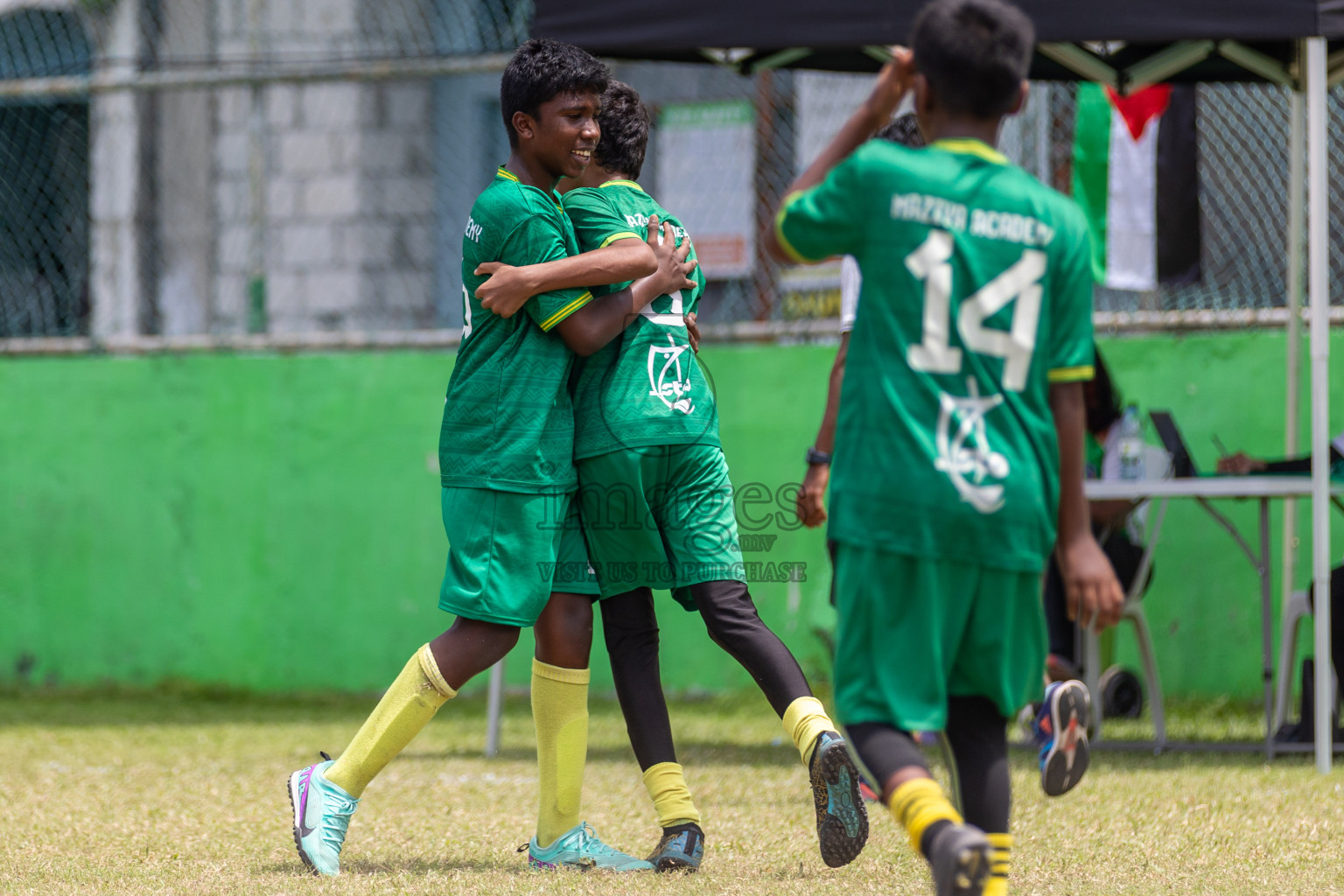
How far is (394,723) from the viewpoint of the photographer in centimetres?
332

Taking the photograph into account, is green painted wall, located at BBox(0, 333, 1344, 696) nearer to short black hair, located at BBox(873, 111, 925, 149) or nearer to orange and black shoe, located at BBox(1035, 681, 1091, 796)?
short black hair, located at BBox(873, 111, 925, 149)

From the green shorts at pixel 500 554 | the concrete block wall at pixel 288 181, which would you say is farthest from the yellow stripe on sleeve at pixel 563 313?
the concrete block wall at pixel 288 181

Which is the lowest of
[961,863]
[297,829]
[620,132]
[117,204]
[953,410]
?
[297,829]

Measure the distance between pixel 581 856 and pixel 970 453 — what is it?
60.6 inches

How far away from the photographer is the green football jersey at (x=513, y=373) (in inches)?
129

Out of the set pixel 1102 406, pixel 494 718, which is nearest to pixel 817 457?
pixel 494 718

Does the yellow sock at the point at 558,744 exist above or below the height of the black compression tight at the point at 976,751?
below

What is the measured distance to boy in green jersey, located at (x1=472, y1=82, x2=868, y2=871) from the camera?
3.40m

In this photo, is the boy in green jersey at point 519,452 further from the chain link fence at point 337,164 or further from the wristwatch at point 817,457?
the chain link fence at point 337,164

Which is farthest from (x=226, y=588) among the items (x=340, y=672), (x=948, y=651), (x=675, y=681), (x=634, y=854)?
(x=948, y=651)

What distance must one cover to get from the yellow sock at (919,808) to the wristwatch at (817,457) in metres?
1.49

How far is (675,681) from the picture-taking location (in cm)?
690

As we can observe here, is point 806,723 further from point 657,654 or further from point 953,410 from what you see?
point 953,410

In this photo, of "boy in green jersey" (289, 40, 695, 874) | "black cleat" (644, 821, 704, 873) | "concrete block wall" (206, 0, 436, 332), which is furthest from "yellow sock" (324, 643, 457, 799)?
"concrete block wall" (206, 0, 436, 332)
